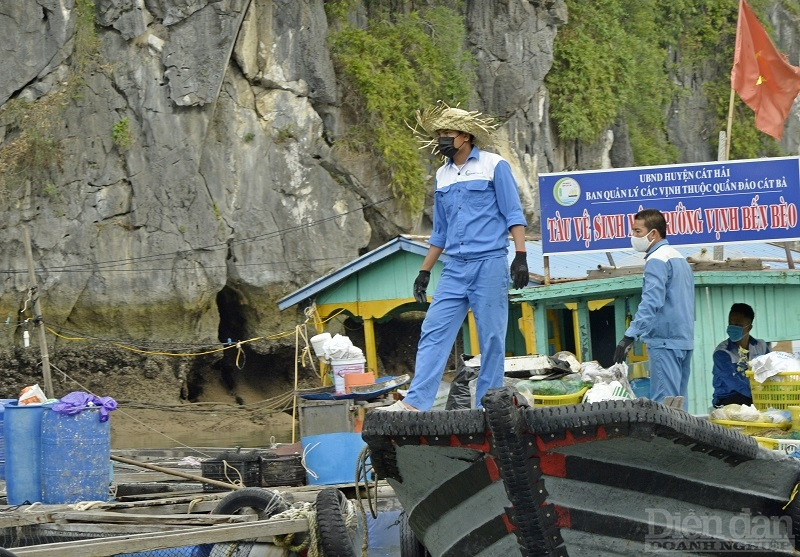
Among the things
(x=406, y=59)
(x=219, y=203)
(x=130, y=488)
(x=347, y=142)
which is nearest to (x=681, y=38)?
(x=406, y=59)

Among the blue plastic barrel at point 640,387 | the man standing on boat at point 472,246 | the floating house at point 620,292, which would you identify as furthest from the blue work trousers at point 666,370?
the floating house at point 620,292

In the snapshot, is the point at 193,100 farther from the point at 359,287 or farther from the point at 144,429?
the point at 359,287

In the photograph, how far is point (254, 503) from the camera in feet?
25.3

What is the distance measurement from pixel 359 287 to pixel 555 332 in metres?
2.86

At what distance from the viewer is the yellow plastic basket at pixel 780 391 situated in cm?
796

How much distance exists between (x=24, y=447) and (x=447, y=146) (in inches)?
140

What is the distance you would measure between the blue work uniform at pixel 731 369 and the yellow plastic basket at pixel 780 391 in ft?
2.32

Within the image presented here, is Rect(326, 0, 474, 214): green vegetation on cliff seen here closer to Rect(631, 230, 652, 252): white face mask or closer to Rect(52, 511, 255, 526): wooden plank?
Rect(631, 230, 652, 252): white face mask

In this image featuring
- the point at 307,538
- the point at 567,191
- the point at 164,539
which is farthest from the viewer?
the point at 567,191

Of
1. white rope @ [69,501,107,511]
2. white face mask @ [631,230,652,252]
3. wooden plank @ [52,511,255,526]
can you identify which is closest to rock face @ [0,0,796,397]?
white rope @ [69,501,107,511]

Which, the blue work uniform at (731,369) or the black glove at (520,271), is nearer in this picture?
the black glove at (520,271)

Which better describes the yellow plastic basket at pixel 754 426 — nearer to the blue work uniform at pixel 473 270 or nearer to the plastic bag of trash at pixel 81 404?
the blue work uniform at pixel 473 270

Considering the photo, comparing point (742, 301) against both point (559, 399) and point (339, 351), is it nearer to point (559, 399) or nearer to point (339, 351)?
point (339, 351)

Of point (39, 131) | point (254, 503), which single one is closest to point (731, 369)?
point (254, 503)
